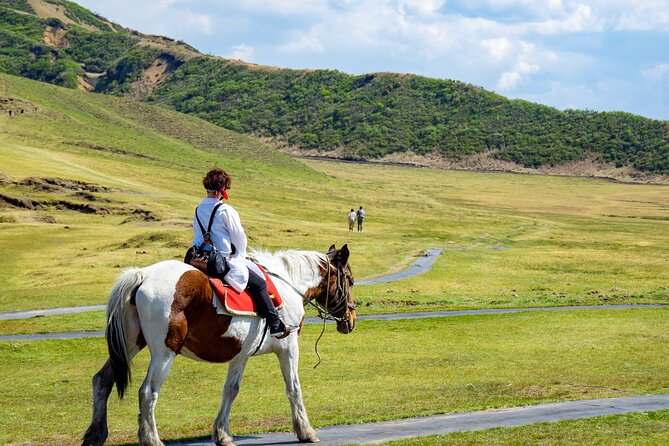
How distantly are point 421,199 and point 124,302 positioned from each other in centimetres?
12163

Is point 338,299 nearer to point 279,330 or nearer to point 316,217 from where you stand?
point 279,330

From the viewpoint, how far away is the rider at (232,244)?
14.9 metres

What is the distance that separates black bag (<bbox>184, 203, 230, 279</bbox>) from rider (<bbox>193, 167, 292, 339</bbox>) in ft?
0.23

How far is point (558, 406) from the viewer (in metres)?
19.2

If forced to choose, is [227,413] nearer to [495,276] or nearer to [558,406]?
[558,406]

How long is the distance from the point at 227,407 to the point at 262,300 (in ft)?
6.61

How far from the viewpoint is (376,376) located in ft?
81.0

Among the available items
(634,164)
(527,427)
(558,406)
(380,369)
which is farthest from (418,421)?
(634,164)

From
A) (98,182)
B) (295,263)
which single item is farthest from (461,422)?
(98,182)

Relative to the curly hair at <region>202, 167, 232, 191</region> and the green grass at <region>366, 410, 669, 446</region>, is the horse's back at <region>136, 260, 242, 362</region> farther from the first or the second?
the green grass at <region>366, 410, 669, 446</region>

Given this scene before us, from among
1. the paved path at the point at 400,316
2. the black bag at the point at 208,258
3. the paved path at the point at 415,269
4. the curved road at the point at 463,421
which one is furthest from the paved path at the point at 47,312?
the black bag at the point at 208,258

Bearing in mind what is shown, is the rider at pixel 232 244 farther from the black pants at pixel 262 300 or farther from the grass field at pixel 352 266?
the grass field at pixel 352 266

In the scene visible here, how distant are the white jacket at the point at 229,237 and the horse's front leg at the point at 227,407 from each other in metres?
1.55

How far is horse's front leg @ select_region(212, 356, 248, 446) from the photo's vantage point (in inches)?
595
